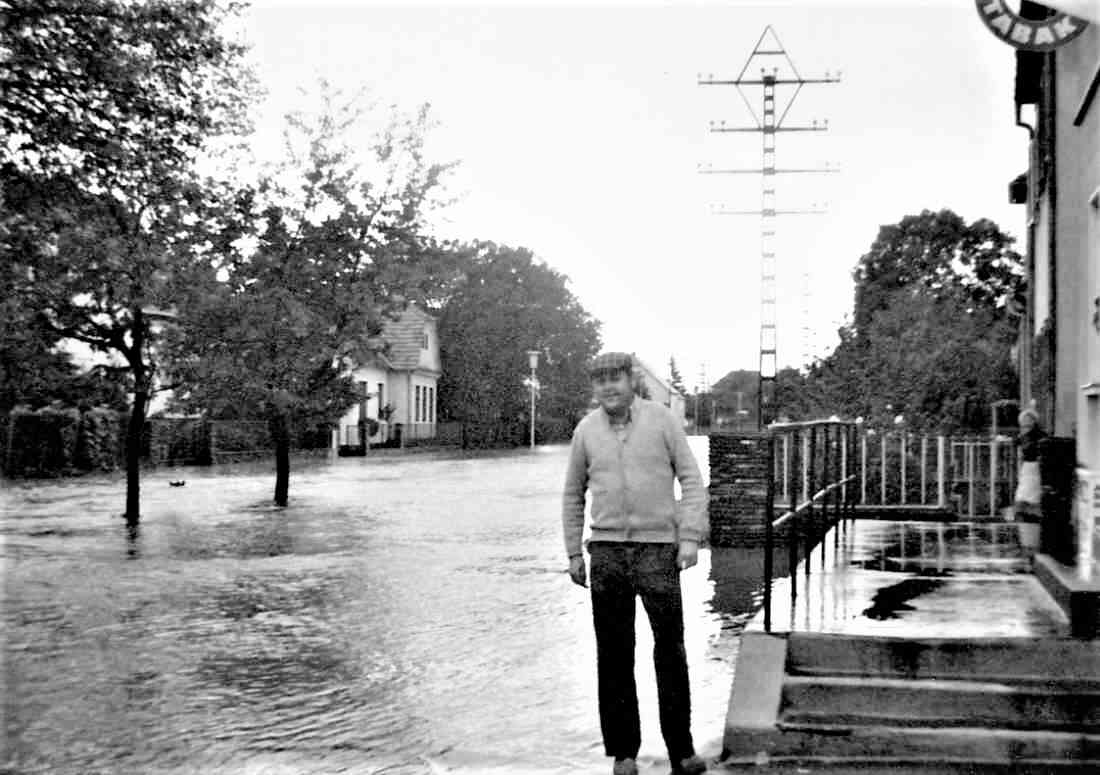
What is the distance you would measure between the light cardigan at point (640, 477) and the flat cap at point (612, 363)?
174 mm

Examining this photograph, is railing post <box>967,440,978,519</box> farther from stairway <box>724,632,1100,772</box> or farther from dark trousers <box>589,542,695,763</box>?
dark trousers <box>589,542,695,763</box>

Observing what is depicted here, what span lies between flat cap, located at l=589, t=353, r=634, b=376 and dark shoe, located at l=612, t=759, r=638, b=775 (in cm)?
156

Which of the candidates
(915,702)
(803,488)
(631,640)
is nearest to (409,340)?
(803,488)

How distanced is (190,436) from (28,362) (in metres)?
18.6

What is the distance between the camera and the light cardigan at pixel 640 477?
541 cm

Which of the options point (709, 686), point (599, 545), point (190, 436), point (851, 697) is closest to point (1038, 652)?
point (851, 697)

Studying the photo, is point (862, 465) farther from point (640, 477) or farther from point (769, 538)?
point (640, 477)

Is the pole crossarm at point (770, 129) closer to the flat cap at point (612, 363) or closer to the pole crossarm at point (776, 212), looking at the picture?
Answer: the pole crossarm at point (776, 212)

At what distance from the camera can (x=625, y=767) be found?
17.4 ft

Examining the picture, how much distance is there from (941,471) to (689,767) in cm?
977

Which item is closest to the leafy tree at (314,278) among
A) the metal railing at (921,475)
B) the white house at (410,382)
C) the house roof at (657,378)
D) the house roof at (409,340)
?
the metal railing at (921,475)

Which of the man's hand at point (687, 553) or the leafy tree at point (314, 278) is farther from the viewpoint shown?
the leafy tree at point (314, 278)

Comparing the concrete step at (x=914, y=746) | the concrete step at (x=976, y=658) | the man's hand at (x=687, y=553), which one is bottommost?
the concrete step at (x=914, y=746)

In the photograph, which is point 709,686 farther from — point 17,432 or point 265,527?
point 17,432
